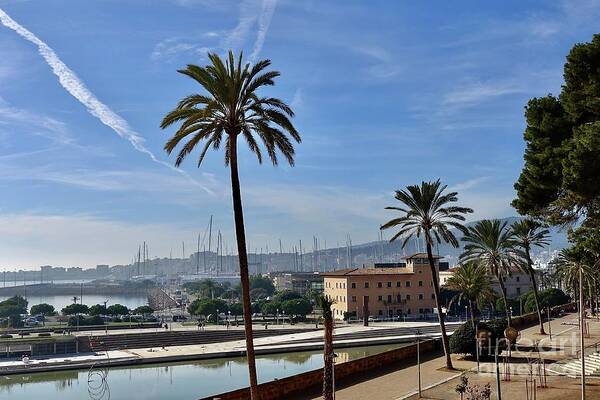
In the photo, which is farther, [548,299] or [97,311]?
[97,311]

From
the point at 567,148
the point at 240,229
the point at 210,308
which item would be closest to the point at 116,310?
the point at 210,308

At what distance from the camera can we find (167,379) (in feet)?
150

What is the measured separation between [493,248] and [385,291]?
55679 millimetres

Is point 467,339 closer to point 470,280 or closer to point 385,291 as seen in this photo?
point 470,280

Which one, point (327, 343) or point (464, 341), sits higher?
point (327, 343)

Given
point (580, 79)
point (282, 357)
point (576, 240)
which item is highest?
point (580, 79)

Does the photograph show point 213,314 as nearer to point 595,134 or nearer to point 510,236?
point 510,236

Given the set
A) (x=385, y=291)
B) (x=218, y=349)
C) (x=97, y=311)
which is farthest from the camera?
(x=97, y=311)

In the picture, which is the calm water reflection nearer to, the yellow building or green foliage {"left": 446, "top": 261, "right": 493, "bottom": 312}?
green foliage {"left": 446, "top": 261, "right": 493, "bottom": 312}

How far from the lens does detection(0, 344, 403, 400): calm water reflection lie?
134 ft

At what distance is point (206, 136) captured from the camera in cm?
1711

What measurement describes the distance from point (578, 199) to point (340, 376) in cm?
1271

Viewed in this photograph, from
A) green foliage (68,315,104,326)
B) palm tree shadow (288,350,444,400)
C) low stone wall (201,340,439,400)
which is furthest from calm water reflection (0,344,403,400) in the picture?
green foliage (68,315,104,326)

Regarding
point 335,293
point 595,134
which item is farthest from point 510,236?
point 335,293
